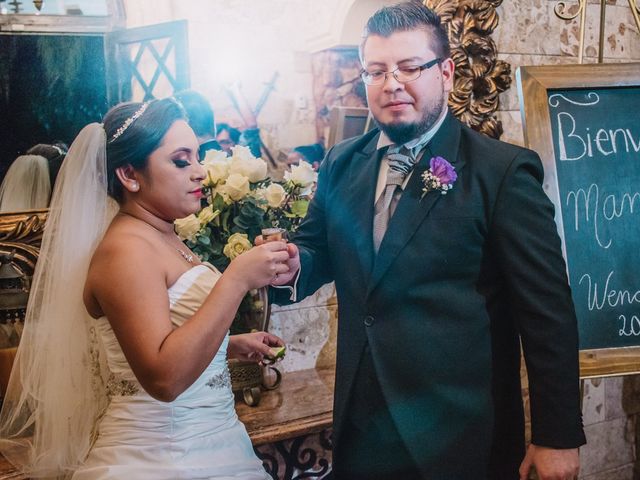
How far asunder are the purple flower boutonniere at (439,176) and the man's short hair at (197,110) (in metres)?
1.43

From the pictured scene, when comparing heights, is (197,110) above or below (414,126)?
above

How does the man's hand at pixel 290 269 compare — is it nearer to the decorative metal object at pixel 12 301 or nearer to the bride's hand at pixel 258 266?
the bride's hand at pixel 258 266

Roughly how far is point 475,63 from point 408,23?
101 cm

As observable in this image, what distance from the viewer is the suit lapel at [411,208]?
1665mm

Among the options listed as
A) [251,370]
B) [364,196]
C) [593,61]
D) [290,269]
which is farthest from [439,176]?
[593,61]

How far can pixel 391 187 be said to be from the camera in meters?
1.77

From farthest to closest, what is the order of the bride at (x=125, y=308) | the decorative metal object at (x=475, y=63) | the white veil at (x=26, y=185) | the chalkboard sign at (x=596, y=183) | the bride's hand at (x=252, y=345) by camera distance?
the decorative metal object at (x=475, y=63), the white veil at (x=26, y=185), the chalkboard sign at (x=596, y=183), the bride's hand at (x=252, y=345), the bride at (x=125, y=308)

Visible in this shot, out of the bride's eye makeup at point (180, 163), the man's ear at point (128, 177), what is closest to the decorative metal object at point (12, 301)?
the man's ear at point (128, 177)

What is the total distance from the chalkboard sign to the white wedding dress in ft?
4.12

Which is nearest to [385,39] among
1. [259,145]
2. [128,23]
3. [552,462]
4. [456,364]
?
[456,364]

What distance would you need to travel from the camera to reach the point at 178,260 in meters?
1.70

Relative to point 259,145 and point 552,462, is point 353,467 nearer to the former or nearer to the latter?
point 552,462

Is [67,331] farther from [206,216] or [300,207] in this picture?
[300,207]

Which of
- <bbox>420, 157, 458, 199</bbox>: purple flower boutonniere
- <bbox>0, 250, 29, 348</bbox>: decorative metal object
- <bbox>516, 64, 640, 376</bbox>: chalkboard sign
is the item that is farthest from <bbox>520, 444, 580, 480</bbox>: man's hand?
<bbox>0, 250, 29, 348</bbox>: decorative metal object
